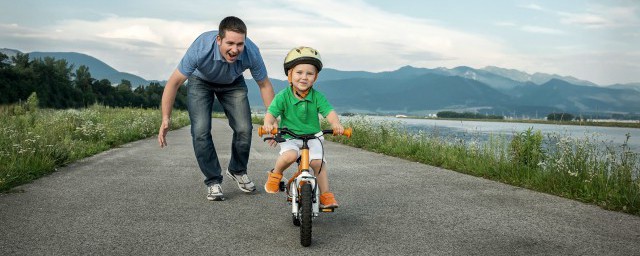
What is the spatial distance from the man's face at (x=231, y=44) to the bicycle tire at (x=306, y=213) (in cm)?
180

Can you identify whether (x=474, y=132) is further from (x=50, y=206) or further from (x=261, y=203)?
(x=50, y=206)

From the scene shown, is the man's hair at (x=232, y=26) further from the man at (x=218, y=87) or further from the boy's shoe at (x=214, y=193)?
the boy's shoe at (x=214, y=193)

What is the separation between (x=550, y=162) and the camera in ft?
24.7

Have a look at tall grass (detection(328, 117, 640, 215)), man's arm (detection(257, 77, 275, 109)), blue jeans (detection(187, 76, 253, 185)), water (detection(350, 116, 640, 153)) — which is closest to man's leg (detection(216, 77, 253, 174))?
blue jeans (detection(187, 76, 253, 185))

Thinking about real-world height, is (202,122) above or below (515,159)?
above

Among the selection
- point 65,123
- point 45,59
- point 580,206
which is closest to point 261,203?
point 580,206

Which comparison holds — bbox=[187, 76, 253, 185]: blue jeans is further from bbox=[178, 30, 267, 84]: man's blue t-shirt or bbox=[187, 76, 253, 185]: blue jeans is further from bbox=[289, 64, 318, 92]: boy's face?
bbox=[289, 64, 318, 92]: boy's face

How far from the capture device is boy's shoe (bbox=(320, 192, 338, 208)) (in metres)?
4.40

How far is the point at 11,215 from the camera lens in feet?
16.3

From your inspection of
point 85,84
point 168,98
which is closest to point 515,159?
point 168,98

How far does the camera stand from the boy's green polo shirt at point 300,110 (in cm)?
440

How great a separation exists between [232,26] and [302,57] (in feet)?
3.91

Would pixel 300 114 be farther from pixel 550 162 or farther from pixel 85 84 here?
pixel 85 84

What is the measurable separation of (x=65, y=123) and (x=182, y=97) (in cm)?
11282
